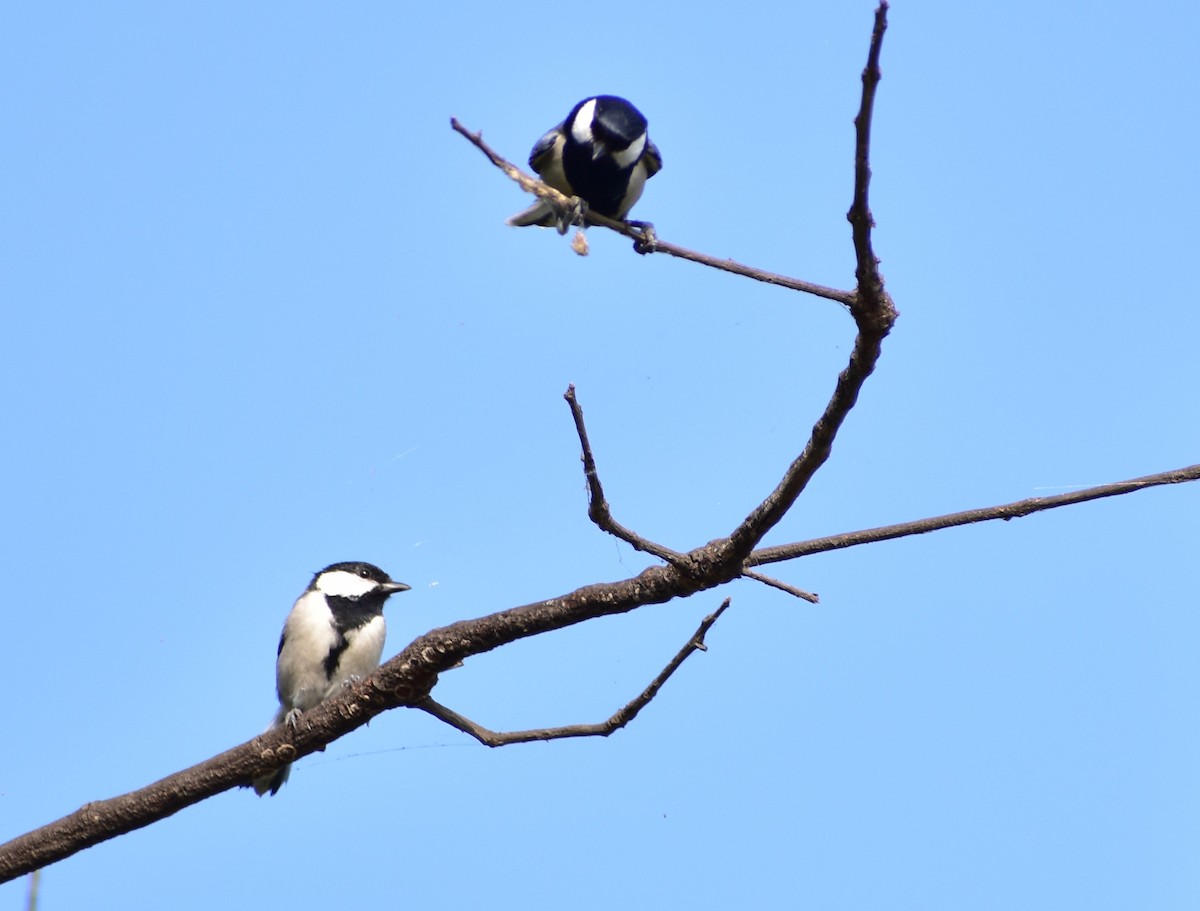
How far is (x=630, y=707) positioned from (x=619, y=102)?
116 inches

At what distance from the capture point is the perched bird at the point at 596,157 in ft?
17.1

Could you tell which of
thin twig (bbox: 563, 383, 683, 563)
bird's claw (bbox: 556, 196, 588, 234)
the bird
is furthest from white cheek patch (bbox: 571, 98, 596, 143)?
thin twig (bbox: 563, 383, 683, 563)

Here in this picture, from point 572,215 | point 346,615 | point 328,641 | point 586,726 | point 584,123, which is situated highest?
point 584,123

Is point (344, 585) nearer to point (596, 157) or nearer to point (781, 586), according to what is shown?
point (596, 157)

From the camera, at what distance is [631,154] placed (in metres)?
5.36

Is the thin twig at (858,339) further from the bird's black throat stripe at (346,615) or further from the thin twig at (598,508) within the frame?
the bird's black throat stripe at (346,615)

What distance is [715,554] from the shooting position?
288cm

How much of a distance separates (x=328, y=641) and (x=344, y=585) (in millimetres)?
368

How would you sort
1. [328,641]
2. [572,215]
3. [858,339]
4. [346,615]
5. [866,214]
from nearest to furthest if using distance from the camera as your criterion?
1. [866,214]
2. [858,339]
3. [572,215]
4. [328,641]
5. [346,615]

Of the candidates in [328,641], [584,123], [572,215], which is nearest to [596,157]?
[584,123]

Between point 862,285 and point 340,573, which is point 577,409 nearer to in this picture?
point 862,285

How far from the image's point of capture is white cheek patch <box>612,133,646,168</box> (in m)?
5.30

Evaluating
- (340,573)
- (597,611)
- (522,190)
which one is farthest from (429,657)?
(340,573)

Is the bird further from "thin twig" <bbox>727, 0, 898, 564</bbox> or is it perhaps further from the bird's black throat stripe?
"thin twig" <bbox>727, 0, 898, 564</bbox>
